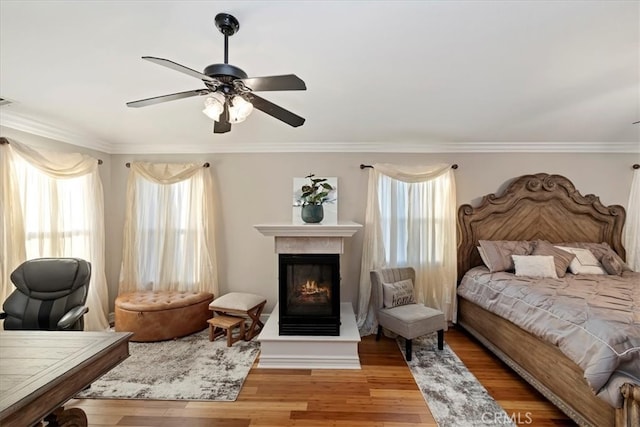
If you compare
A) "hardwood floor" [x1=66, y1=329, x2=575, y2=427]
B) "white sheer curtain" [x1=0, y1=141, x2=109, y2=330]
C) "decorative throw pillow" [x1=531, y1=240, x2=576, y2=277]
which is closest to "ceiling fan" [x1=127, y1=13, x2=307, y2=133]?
"white sheer curtain" [x1=0, y1=141, x2=109, y2=330]

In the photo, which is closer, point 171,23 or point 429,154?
point 171,23

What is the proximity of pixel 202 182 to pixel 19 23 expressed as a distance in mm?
2331

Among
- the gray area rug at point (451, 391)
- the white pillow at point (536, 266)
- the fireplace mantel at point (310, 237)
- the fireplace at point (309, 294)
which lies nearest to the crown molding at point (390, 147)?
the fireplace mantel at point (310, 237)

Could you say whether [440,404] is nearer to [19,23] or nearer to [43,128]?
[19,23]

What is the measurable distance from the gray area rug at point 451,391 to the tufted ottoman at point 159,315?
101 inches

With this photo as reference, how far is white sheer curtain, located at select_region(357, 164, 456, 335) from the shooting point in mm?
3742

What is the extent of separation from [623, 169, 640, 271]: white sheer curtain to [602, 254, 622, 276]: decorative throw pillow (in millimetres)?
697

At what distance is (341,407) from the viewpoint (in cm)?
223

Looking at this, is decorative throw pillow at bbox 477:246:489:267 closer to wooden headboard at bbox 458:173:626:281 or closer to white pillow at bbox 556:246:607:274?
wooden headboard at bbox 458:173:626:281

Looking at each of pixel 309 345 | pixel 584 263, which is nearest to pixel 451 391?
pixel 309 345

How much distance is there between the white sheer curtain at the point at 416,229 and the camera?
374cm

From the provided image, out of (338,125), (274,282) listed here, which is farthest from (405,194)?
(274,282)

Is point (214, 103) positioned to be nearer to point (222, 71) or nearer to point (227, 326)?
point (222, 71)

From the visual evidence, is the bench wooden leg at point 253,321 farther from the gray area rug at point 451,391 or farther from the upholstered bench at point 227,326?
Answer: the gray area rug at point 451,391
